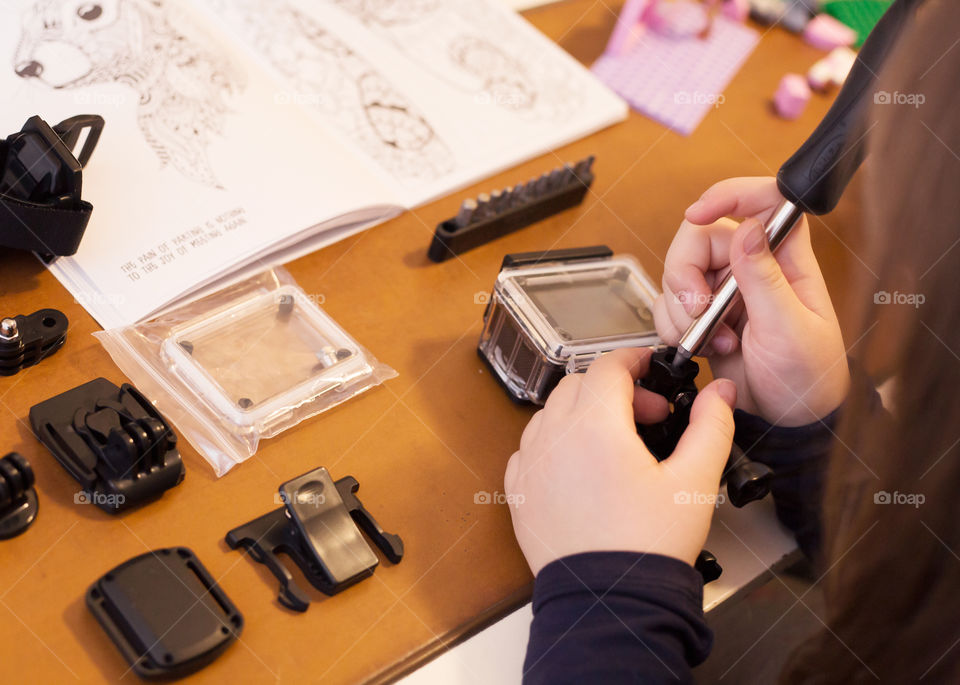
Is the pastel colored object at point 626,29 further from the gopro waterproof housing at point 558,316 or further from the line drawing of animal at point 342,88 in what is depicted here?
the gopro waterproof housing at point 558,316

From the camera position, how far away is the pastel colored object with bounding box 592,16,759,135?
3.72 ft

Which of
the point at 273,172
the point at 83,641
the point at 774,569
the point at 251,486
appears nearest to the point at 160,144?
the point at 273,172

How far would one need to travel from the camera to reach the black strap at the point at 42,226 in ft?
2.26

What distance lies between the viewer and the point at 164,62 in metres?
0.90

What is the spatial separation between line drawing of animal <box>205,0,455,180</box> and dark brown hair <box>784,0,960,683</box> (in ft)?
1.59

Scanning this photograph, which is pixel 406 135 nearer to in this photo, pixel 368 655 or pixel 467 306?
pixel 467 306

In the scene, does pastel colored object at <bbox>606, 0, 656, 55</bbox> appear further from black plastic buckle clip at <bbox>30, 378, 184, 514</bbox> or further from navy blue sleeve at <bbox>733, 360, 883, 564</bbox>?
black plastic buckle clip at <bbox>30, 378, 184, 514</bbox>

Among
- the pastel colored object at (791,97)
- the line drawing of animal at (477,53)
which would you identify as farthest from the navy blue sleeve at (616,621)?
the pastel colored object at (791,97)

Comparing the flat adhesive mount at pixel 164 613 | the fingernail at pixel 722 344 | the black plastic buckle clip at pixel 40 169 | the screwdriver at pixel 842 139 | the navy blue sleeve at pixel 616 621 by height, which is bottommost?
the flat adhesive mount at pixel 164 613

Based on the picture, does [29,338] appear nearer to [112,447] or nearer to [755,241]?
[112,447]

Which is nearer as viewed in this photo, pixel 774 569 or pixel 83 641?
pixel 83 641

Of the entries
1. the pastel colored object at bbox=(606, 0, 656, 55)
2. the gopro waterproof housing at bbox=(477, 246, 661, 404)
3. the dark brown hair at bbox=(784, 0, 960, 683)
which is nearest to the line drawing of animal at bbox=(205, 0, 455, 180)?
the gopro waterproof housing at bbox=(477, 246, 661, 404)

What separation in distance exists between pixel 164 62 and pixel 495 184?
38 cm

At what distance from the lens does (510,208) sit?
901 millimetres
